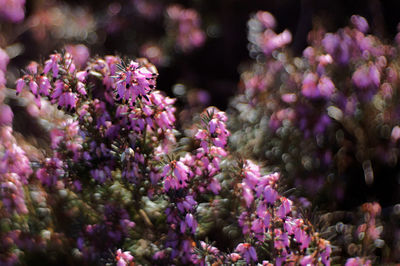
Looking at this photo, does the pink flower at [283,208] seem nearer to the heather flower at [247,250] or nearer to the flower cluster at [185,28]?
the heather flower at [247,250]

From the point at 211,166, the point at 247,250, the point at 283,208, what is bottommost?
the point at 247,250

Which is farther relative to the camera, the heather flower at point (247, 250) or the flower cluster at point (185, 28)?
the flower cluster at point (185, 28)

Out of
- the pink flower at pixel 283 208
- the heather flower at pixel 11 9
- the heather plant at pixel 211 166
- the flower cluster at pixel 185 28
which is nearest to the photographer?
the pink flower at pixel 283 208

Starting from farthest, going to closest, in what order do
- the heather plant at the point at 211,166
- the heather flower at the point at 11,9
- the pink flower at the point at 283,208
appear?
the heather flower at the point at 11,9 < the heather plant at the point at 211,166 < the pink flower at the point at 283,208

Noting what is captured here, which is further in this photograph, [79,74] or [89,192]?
[89,192]

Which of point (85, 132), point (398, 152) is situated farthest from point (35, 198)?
point (398, 152)

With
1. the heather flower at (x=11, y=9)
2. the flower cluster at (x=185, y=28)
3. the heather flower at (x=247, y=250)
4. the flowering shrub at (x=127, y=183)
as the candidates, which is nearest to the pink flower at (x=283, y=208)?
the flowering shrub at (x=127, y=183)

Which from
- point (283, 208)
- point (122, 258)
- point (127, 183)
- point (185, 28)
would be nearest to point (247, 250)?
point (283, 208)

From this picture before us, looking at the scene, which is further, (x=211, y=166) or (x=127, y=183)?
(x=127, y=183)

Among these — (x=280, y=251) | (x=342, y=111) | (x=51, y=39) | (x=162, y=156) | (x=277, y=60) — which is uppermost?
(x=51, y=39)

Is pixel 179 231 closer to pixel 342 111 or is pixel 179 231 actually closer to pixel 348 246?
pixel 348 246

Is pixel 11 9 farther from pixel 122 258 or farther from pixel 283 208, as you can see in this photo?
pixel 283 208
